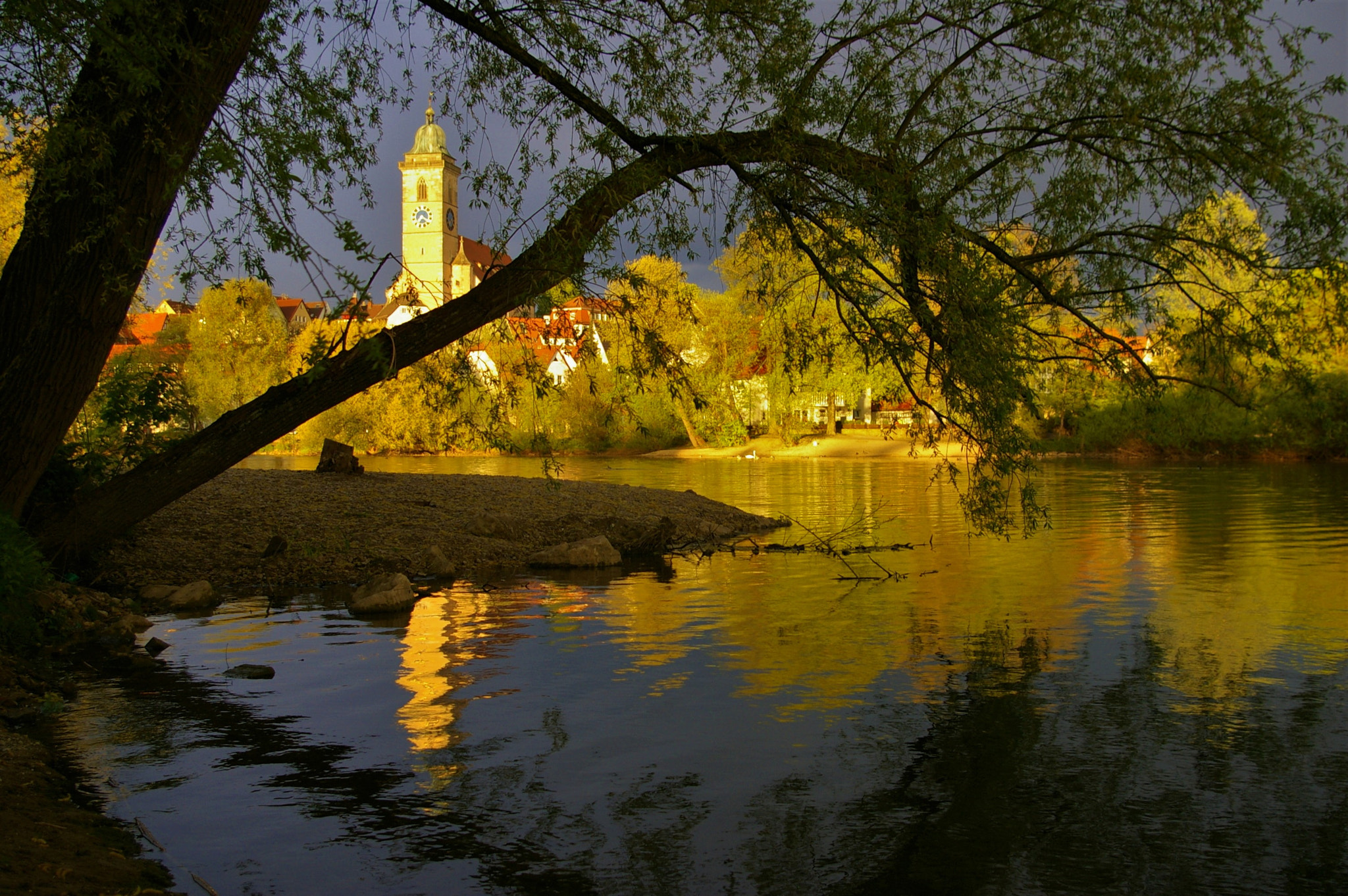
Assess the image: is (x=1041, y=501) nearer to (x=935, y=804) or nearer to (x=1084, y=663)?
(x=1084, y=663)

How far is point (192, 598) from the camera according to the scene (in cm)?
1170

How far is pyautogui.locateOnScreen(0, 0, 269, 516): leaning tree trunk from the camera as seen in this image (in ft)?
24.3

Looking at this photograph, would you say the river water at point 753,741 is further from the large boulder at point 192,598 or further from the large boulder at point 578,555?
the large boulder at point 578,555

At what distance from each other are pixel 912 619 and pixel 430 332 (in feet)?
19.2

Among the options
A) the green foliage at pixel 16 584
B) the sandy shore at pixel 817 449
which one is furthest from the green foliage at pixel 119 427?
the sandy shore at pixel 817 449

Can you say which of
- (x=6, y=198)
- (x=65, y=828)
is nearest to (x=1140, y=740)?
(x=65, y=828)

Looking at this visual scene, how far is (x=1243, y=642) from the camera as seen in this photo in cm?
982

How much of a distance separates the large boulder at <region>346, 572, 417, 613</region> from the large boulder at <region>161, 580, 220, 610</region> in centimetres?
155

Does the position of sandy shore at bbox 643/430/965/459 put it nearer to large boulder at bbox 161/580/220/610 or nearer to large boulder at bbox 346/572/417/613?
large boulder at bbox 346/572/417/613

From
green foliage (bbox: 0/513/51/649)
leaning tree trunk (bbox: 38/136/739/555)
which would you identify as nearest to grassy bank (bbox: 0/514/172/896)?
green foliage (bbox: 0/513/51/649)

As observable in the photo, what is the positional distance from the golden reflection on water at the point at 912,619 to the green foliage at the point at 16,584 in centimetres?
311

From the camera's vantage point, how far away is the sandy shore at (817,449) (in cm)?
5900

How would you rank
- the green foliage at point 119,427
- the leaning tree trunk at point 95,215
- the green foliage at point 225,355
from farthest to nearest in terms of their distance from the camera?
the green foliage at point 225,355 → the green foliage at point 119,427 → the leaning tree trunk at point 95,215

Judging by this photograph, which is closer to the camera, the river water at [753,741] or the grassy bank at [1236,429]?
the river water at [753,741]
